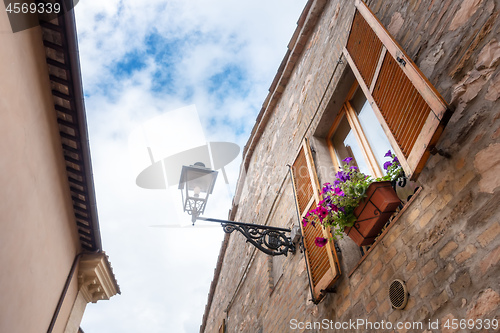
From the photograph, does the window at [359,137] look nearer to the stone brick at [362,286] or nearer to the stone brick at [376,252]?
the stone brick at [376,252]

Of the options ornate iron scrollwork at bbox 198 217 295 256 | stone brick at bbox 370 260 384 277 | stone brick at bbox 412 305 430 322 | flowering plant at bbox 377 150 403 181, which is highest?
ornate iron scrollwork at bbox 198 217 295 256

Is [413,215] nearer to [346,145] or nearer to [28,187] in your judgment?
[346,145]

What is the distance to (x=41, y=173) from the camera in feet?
12.8

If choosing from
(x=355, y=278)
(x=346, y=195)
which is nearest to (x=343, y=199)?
(x=346, y=195)

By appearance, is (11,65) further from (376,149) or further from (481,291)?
(481,291)

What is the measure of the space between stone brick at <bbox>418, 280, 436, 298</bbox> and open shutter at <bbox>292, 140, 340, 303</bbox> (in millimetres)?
861

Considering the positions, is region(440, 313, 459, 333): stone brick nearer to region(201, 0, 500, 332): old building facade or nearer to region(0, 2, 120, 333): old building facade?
region(201, 0, 500, 332): old building facade

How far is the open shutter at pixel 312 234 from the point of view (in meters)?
2.99

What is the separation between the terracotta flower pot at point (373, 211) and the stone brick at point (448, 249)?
43cm

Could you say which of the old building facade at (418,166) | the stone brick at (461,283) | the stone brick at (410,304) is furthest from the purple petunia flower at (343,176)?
the stone brick at (461,283)

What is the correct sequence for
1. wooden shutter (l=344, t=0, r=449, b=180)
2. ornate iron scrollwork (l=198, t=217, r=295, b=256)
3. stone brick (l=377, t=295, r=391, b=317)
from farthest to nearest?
ornate iron scrollwork (l=198, t=217, r=295, b=256) → stone brick (l=377, t=295, r=391, b=317) → wooden shutter (l=344, t=0, r=449, b=180)

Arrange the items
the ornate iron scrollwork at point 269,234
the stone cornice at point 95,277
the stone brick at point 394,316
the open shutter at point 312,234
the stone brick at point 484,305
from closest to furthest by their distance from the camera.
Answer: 1. the stone brick at point 484,305
2. the stone brick at point 394,316
3. the open shutter at point 312,234
4. the ornate iron scrollwork at point 269,234
5. the stone cornice at point 95,277

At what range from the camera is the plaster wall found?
9.91 feet

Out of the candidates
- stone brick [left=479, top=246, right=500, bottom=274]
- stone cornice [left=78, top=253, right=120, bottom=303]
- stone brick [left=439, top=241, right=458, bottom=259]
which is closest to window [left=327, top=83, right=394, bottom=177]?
stone brick [left=439, top=241, right=458, bottom=259]
